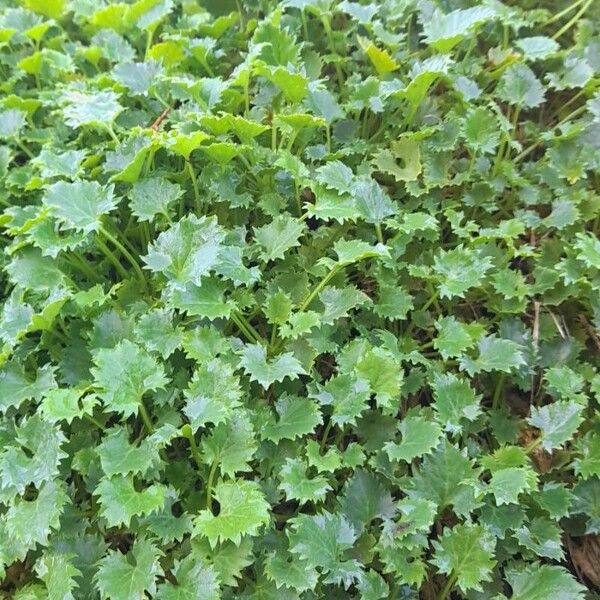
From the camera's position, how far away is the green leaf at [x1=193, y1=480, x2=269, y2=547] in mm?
1242

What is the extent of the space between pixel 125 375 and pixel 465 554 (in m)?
0.80

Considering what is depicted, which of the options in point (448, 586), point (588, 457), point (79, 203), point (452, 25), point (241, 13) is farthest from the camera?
point (241, 13)

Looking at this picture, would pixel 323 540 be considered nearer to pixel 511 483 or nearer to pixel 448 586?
pixel 448 586

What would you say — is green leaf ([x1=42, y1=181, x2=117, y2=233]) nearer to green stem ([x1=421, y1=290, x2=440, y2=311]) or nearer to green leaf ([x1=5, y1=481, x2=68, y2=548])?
green leaf ([x1=5, y1=481, x2=68, y2=548])

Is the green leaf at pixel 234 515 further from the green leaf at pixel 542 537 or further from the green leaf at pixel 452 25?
the green leaf at pixel 452 25

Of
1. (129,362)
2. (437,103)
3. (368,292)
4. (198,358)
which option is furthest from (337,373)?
(437,103)

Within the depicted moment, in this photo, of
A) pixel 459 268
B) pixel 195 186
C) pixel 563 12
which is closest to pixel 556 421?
pixel 459 268

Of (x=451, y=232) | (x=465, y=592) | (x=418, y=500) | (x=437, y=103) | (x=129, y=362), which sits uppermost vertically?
(x=437, y=103)

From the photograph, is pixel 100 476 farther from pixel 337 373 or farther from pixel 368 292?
pixel 368 292

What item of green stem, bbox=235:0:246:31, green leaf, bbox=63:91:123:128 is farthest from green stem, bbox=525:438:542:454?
green stem, bbox=235:0:246:31

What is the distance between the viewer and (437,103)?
1.90m

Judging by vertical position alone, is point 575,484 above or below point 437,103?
below

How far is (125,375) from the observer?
1396mm

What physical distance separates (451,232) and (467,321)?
0.25 meters
